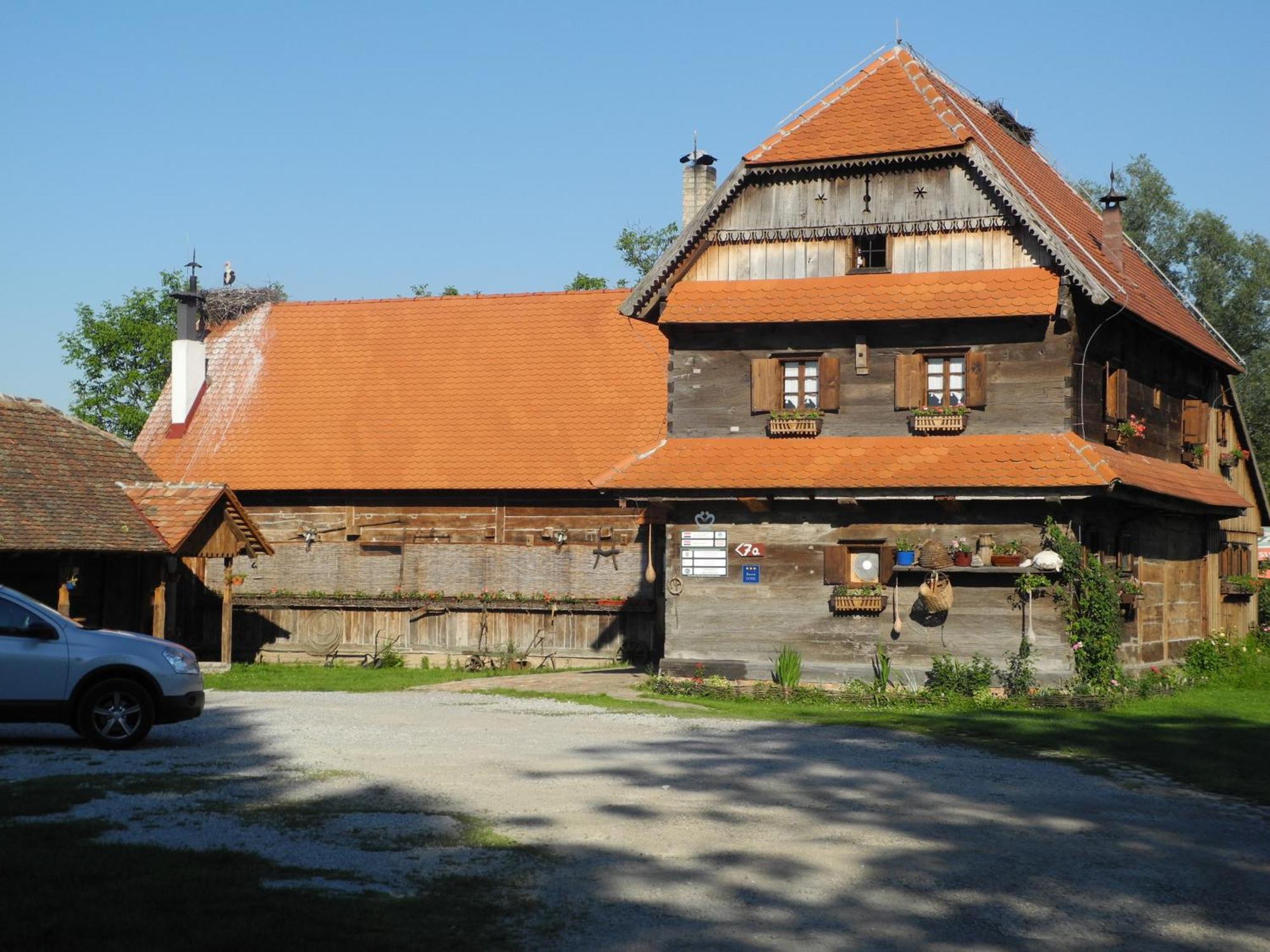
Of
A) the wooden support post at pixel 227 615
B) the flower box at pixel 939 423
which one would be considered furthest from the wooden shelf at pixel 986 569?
the wooden support post at pixel 227 615

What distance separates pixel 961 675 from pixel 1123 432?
236 inches

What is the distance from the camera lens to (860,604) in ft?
81.5

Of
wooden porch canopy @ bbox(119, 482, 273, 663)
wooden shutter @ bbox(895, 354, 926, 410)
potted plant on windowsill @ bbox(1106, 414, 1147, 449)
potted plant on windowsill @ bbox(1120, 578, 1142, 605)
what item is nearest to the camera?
potted plant on windowsill @ bbox(1120, 578, 1142, 605)

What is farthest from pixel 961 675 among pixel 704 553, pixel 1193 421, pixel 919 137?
pixel 1193 421

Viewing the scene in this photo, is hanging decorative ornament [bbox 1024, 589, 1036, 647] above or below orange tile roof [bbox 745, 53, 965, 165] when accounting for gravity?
below

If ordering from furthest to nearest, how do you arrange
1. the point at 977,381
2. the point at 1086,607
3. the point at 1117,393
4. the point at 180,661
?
1. the point at 1117,393
2. the point at 977,381
3. the point at 1086,607
4. the point at 180,661

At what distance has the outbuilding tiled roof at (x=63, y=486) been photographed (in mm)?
26141

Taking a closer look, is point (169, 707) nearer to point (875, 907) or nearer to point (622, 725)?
point (622, 725)

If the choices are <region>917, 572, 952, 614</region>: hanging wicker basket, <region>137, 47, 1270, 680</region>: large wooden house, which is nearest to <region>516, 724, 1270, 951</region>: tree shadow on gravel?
<region>917, 572, 952, 614</region>: hanging wicker basket

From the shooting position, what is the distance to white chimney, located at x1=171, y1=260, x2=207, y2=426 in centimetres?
3609

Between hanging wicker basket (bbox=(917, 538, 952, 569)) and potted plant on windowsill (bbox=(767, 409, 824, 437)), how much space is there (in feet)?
10.1

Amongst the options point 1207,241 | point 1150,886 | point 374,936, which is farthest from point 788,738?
point 1207,241

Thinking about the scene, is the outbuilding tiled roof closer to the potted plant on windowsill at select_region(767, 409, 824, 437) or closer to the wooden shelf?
the potted plant on windowsill at select_region(767, 409, 824, 437)

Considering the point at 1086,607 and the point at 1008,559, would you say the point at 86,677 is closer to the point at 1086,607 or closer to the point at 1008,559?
the point at 1008,559
